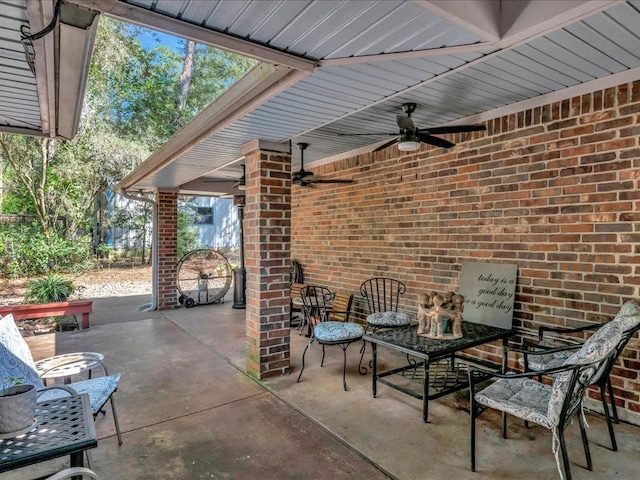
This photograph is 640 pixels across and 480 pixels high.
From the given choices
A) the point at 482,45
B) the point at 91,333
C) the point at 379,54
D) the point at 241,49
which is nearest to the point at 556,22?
the point at 482,45

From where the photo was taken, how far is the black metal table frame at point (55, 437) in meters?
1.31

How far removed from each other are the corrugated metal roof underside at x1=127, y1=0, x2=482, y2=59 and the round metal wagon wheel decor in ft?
20.1

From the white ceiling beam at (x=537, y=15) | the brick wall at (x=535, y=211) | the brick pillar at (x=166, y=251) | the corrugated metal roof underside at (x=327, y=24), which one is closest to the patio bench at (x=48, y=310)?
the brick pillar at (x=166, y=251)

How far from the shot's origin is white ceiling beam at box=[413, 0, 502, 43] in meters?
1.59

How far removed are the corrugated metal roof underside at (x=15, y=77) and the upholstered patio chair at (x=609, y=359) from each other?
3392 millimetres

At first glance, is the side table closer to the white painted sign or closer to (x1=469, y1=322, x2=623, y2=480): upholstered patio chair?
(x1=469, y1=322, x2=623, y2=480): upholstered patio chair

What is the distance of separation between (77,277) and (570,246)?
10.6 m

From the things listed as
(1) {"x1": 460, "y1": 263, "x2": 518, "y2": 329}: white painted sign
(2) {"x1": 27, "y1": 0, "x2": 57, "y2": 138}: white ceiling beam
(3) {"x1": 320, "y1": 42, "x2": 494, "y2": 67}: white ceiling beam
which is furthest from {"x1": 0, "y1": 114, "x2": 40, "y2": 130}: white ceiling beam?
(1) {"x1": 460, "y1": 263, "x2": 518, "y2": 329}: white painted sign

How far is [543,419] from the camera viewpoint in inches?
78.3

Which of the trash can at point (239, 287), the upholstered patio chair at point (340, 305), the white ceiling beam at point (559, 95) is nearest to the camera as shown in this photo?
the white ceiling beam at point (559, 95)

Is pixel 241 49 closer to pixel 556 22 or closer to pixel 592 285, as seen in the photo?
pixel 556 22

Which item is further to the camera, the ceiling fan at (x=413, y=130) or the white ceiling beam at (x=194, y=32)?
the ceiling fan at (x=413, y=130)

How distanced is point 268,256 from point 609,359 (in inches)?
108

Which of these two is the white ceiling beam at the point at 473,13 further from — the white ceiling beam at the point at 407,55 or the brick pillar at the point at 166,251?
the brick pillar at the point at 166,251
